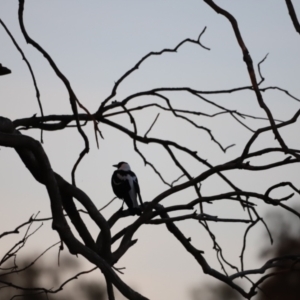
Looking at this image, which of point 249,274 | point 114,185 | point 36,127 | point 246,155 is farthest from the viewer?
point 114,185

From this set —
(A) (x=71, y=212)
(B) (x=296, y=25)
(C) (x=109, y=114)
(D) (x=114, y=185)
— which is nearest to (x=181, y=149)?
(C) (x=109, y=114)

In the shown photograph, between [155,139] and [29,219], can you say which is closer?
[155,139]

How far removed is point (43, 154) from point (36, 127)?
642 mm

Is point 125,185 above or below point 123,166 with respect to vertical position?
below

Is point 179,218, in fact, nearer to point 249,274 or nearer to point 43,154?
point 249,274

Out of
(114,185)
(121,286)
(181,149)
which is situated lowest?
(121,286)

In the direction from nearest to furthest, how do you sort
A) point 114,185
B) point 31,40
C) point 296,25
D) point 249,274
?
point 296,25 → point 31,40 → point 249,274 → point 114,185

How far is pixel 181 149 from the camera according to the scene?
10.3ft

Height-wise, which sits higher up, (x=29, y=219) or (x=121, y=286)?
(x=29, y=219)

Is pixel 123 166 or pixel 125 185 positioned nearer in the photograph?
pixel 125 185

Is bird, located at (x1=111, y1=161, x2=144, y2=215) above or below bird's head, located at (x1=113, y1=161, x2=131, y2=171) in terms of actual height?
below

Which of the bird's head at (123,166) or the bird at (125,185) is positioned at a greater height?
the bird's head at (123,166)

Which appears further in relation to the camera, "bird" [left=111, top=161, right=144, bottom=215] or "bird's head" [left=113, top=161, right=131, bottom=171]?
"bird's head" [left=113, top=161, right=131, bottom=171]

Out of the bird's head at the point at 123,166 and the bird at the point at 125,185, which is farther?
the bird's head at the point at 123,166
